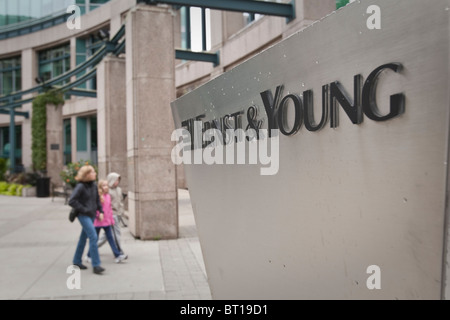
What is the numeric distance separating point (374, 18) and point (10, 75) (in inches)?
1568

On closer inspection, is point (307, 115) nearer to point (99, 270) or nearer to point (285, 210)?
point (285, 210)

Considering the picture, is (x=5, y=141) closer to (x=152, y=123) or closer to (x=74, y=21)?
(x=74, y=21)

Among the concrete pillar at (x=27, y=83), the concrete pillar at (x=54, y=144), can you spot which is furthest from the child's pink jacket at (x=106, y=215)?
the concrete pillar at (x=27, y=83)

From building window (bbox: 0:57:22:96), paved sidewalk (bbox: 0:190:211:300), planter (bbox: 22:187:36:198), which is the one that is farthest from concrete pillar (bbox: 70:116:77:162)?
paved sidewalk (bbox: 0:190:211:300)

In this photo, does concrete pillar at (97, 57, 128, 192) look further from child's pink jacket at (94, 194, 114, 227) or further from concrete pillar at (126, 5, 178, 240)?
child's pink jacket at (94, 194, 114, 227)

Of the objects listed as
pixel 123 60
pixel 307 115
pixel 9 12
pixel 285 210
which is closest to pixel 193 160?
pixel 285 210

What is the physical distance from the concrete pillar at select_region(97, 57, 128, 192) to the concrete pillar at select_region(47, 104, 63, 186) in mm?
9182

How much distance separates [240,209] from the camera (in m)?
2.14

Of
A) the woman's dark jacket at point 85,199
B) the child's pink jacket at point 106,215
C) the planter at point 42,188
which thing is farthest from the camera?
the planter at point 42,188

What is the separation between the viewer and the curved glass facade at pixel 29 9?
30125 millimetres

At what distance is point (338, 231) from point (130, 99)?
782 cm

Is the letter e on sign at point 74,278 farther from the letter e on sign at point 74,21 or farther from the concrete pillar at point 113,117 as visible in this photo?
the letter e on sign at point 74,21

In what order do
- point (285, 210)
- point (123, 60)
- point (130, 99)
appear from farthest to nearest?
point (123, 60), point (130, 99), point (285, 210)

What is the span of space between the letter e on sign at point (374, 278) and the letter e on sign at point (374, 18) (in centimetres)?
A: 78
